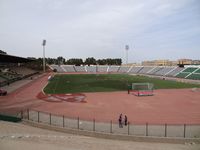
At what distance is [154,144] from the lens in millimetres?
16703

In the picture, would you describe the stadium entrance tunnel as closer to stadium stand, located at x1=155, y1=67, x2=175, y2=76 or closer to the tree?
→ stadium stand, located at x1=155, y1=67, x2=175, y2=76

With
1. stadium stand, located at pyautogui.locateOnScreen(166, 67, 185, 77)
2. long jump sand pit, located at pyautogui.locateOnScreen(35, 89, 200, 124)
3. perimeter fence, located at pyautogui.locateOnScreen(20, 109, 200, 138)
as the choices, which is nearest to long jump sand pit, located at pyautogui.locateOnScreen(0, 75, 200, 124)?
long jump sand pit, located at pyautogui.locateOnScreen(35, 89, 200, 124)

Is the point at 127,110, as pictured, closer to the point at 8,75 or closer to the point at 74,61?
the point at 8,75

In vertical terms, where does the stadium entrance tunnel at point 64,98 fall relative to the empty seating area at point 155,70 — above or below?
below

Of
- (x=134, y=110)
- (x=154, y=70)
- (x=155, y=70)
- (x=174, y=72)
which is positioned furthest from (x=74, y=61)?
(x=134, y=110)

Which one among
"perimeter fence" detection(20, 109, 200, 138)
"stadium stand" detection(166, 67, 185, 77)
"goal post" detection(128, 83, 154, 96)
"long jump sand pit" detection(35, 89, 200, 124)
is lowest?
"long jump sand pit" detection(35, 89, 200, 124)

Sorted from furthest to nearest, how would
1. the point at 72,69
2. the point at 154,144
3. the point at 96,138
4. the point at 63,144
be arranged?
1. the point at 72,69
2. the point at 96,138
3. the point at 154,144
4. the point at 63,144

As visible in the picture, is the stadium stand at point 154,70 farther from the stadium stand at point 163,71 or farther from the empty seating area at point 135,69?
the empty seating area at point 135,69

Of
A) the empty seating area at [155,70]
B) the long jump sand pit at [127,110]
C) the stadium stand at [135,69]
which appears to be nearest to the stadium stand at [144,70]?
the empty seating area at [155,70]

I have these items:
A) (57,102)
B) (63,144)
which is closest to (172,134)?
(63,144)

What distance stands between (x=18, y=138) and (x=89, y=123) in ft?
27.1

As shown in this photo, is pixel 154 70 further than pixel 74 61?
No

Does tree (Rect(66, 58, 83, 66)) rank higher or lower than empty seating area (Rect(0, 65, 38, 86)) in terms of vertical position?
higher

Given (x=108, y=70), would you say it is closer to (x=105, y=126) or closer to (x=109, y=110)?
(x=109, y=110)
